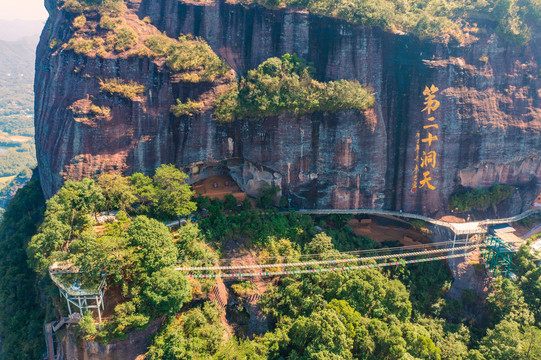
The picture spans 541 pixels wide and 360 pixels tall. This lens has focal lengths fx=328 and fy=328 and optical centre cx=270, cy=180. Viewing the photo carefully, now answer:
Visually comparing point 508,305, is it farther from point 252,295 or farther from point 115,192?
point 115,192

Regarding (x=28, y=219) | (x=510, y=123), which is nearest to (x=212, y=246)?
(x=28, y=219)

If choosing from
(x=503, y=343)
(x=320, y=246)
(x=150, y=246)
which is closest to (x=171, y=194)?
(x=150, y=246)

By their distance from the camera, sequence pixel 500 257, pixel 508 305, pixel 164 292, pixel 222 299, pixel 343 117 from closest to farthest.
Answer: pixel 164 292
pixel 222 299
pixel 508 305
pixel 500 257
pixel 343 117

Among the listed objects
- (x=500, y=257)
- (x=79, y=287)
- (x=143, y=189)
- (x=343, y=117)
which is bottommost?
(x=500, y=257)

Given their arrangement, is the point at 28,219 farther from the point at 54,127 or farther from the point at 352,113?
the point at 352,113

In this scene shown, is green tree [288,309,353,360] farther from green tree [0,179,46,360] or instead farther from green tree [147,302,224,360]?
green tree [0,179,46,360]

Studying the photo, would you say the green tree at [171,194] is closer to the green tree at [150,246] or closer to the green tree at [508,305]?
the green tree at [150,246]
